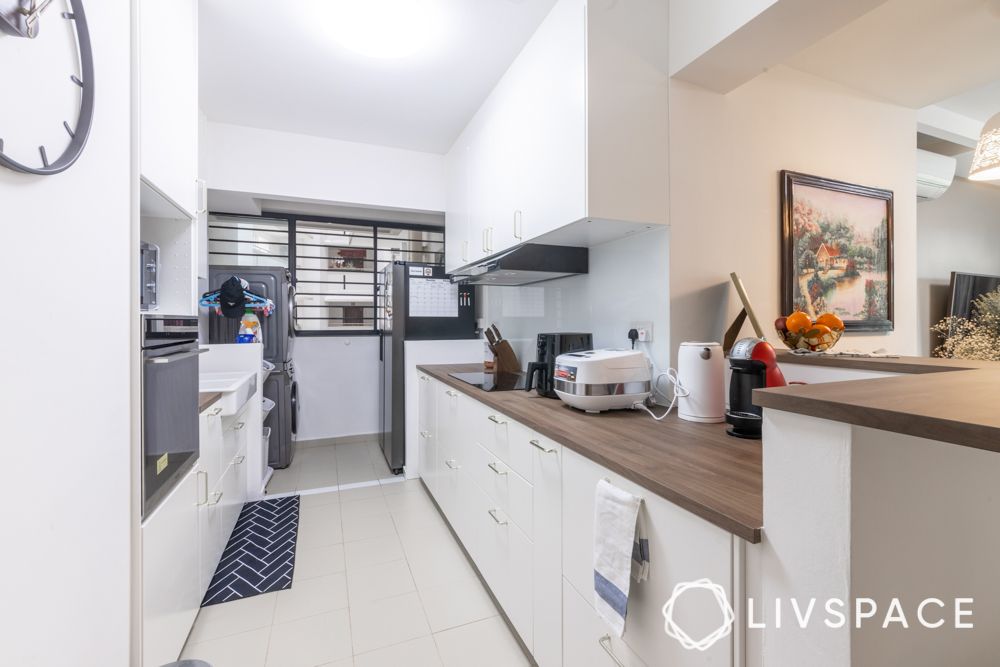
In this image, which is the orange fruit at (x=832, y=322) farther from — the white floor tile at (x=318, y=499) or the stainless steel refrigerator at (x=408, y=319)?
the white floor tile at (x=318, y=499)

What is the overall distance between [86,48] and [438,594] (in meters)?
2.07

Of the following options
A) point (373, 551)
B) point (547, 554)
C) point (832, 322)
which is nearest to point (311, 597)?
point (373, 551)

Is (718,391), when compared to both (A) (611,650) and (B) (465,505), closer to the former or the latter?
(A) (611,650)

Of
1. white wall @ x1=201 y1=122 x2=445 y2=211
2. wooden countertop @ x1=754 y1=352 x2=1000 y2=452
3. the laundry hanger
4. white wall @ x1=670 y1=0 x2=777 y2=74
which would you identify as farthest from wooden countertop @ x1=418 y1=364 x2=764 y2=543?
white wall @ x1=201 y1=122 x2=445 y2=211

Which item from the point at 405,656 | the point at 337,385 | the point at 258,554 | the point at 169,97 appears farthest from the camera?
the point at 337,385

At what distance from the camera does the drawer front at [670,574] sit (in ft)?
2.45

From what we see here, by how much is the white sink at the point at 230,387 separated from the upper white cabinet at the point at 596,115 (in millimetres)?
1665

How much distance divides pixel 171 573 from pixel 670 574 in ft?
4.94

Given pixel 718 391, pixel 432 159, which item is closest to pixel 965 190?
pixel 718 391

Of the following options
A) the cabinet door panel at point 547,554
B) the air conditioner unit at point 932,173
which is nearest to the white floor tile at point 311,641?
the cabinet door panel at point 547,554

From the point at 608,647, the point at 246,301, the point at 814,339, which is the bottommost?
the point at 608,647

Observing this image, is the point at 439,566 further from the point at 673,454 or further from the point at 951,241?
the point at 951,241

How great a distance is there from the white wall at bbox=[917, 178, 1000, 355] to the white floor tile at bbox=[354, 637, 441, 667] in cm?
406

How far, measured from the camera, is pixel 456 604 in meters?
1.77
